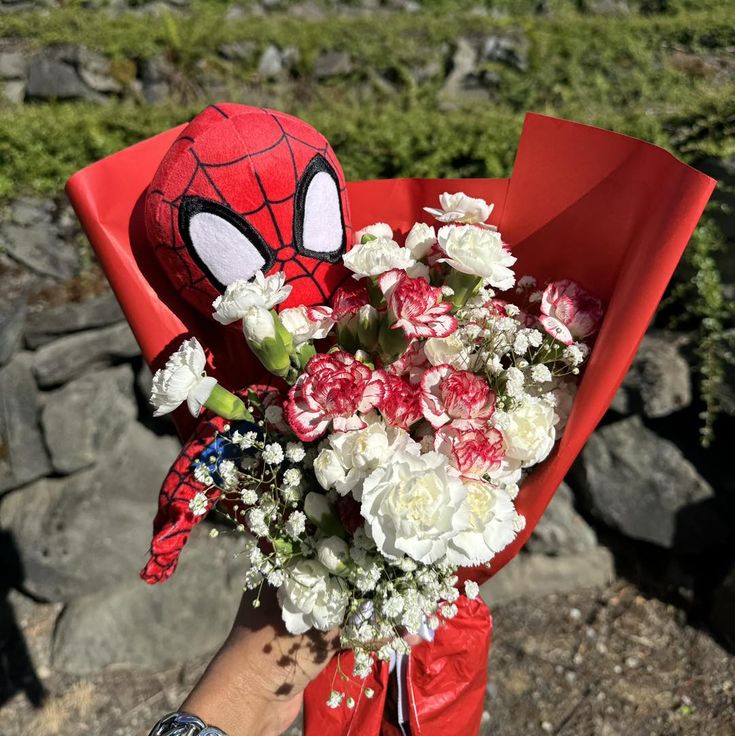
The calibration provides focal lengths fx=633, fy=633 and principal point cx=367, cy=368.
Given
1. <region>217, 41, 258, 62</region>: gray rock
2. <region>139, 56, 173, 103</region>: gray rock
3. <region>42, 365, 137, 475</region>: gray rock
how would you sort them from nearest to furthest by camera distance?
<region>42, 365, 137, 475</region>: gray rock < <region>139, 56, 173, 103</region>: gray rock < <region>217, 41, 258, 62</region>: gray rock

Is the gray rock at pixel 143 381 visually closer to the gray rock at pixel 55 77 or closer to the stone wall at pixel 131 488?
the stone wall at pixel 131 488

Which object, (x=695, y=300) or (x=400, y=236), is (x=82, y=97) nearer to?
(x=400, y=236)

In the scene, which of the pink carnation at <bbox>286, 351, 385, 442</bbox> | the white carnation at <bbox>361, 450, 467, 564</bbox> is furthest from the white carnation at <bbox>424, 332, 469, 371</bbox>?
the white carnation at <bbox>361, 450, 467, 564</bbox>

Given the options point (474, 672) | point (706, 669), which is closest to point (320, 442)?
point (474, 672)

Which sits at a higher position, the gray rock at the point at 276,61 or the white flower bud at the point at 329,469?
the white flower bud at the point at 329,469

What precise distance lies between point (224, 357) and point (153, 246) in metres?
0.29

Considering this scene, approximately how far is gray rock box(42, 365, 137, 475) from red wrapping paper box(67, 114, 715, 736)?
1834 millimetres

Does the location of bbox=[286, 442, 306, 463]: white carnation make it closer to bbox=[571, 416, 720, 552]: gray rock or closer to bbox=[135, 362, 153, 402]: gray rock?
bbox=[135, 362, 153, 402]: gray rock

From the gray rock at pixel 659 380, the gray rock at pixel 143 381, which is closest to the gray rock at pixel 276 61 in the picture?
the gray rock at pixel 143 381

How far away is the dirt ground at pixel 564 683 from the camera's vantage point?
2758mm

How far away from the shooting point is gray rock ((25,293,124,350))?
9.86 feet

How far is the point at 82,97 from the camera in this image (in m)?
4.00

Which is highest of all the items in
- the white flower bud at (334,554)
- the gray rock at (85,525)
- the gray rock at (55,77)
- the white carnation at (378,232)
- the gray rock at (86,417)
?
the white carnation at (378,232)

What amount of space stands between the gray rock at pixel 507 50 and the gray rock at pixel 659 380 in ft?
8.23
